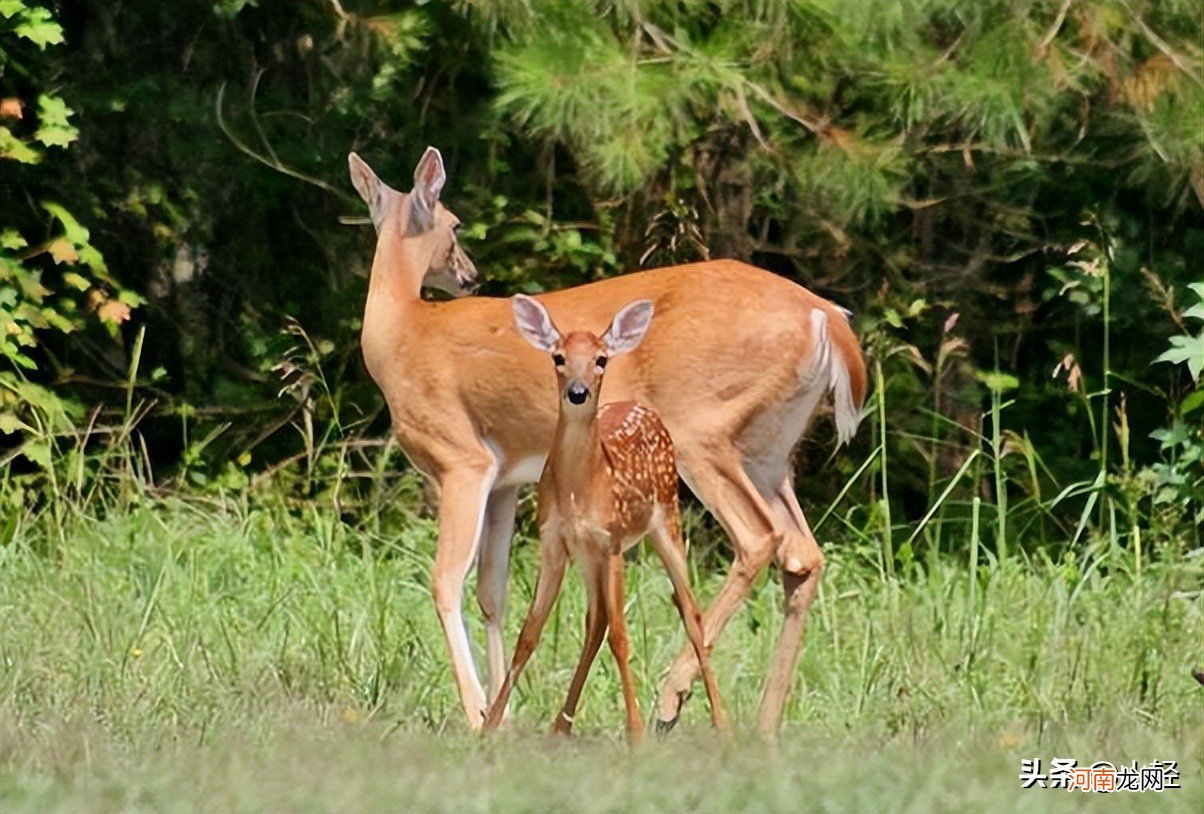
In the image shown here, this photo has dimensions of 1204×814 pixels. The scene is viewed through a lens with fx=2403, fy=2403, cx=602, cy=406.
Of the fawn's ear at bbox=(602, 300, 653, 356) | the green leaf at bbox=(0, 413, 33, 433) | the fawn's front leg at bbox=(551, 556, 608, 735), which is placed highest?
the fawn's ear at bbox=(602, 300, 653, 356)

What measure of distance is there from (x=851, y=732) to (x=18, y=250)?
Result: 5.17 m

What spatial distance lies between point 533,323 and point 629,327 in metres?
0.22

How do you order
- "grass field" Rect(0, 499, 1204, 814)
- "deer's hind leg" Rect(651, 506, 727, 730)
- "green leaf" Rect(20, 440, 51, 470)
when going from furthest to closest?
"green leaf" Rect(20, 440, 51, 470) → "deer's hind leg" Rect(651, 506, 727, 730) → "grass field" Rect(0, 499, 1204, 814)

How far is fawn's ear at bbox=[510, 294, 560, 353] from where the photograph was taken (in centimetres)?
528

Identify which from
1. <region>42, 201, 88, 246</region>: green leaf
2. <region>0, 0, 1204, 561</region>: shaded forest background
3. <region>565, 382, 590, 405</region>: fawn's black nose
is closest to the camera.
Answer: <region>565, 382, 590, 405</region>: fawn's black nose

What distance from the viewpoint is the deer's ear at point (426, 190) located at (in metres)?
6.82

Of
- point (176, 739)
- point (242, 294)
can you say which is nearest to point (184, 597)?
point (176, 739)

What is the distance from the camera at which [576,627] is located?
7207 millimetres

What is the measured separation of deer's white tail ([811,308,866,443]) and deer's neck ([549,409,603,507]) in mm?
1427

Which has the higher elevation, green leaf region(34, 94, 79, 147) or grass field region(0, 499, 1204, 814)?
green leaf region(34, 94, 79, 147)

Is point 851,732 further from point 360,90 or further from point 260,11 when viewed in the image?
point 260,11

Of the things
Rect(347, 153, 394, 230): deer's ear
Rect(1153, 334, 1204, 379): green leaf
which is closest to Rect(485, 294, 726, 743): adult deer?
Rect(347, 153, 394, 230): deer's ear

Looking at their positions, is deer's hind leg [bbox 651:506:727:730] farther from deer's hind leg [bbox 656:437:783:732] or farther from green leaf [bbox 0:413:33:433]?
green leaf [bbox 0:413:33:433]

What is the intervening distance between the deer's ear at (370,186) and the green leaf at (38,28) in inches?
117
